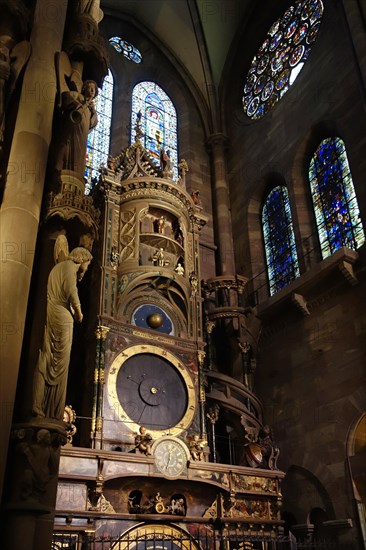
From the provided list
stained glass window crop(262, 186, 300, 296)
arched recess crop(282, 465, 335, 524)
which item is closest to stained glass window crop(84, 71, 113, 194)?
stained glass window crop(262, 186, 300, 296)

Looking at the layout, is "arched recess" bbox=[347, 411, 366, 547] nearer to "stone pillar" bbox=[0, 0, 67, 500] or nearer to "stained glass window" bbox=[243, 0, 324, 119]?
"stone pillar" bbox=[0, 0, 67, 500]

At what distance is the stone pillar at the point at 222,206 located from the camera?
15952 millimetres

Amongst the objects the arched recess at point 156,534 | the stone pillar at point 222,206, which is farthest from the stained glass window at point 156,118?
the arched recess at point 156,534

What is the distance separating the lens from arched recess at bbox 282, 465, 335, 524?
35.0 feet

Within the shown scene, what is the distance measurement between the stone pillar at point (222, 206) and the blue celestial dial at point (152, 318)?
4.52 meters

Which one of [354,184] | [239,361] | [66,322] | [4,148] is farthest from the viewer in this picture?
[239,361]

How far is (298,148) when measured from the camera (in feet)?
47.4

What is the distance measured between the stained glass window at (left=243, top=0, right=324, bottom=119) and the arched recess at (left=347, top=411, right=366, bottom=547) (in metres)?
10.1

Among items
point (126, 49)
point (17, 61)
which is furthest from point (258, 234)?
point (17, 61)

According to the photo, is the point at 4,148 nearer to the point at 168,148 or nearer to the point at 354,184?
the point at 354,184

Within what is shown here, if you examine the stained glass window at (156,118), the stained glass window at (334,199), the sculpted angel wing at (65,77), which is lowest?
the sculpted angel wing at (65,77)

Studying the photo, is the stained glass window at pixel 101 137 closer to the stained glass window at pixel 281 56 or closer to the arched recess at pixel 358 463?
the stained glass window at pixel 281 56

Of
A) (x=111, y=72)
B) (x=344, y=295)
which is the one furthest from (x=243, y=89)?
(x=344, y=295)

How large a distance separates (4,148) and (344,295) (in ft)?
26.3
